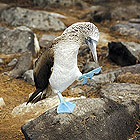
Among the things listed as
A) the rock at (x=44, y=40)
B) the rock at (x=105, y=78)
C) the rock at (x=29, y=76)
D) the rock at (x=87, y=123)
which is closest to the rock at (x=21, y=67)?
the rock at (x=29, y=76)

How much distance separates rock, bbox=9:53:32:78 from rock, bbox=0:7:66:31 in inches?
147

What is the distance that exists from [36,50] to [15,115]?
364 centimetres

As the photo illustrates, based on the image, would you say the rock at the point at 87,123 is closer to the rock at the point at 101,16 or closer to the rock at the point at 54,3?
the rock at the point at 101,16

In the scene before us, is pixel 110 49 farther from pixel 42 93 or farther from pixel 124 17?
pixel 124 17

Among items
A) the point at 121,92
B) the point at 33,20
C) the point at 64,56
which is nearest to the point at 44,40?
the point at 33,20

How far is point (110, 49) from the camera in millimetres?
7219

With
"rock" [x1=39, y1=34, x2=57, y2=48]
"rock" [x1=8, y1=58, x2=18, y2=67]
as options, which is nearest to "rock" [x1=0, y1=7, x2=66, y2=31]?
"rock" [x1=39, y1=34, x2=57, y2=48]

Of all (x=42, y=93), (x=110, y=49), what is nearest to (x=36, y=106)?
(x=42, y=93)

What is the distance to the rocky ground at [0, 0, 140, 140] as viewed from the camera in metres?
3.93

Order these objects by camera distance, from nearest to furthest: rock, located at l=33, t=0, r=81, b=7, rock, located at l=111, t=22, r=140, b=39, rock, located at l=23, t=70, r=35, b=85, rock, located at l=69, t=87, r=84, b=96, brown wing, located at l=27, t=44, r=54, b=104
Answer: brown wing, located at l=27, t=44, r=54, b=104 < rock, located at l=69, t=87, r=84, b=96 < rock, located at l=23, t=70, r=35, b=85 < rock, located at l=111, t=22, r=140, b=39 < rock, located at l=33, t=0, r=81, b=7

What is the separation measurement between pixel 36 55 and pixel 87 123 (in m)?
4.72

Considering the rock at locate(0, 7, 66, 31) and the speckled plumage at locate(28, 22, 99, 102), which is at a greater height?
the speckled plumage at locate(28, 22, 99, 102)

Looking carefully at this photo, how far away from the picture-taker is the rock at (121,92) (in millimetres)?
3969

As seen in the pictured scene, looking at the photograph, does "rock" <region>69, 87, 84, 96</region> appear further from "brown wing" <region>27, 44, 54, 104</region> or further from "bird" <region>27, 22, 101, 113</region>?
"bird" <region>27, 22, 101, 113</region>
